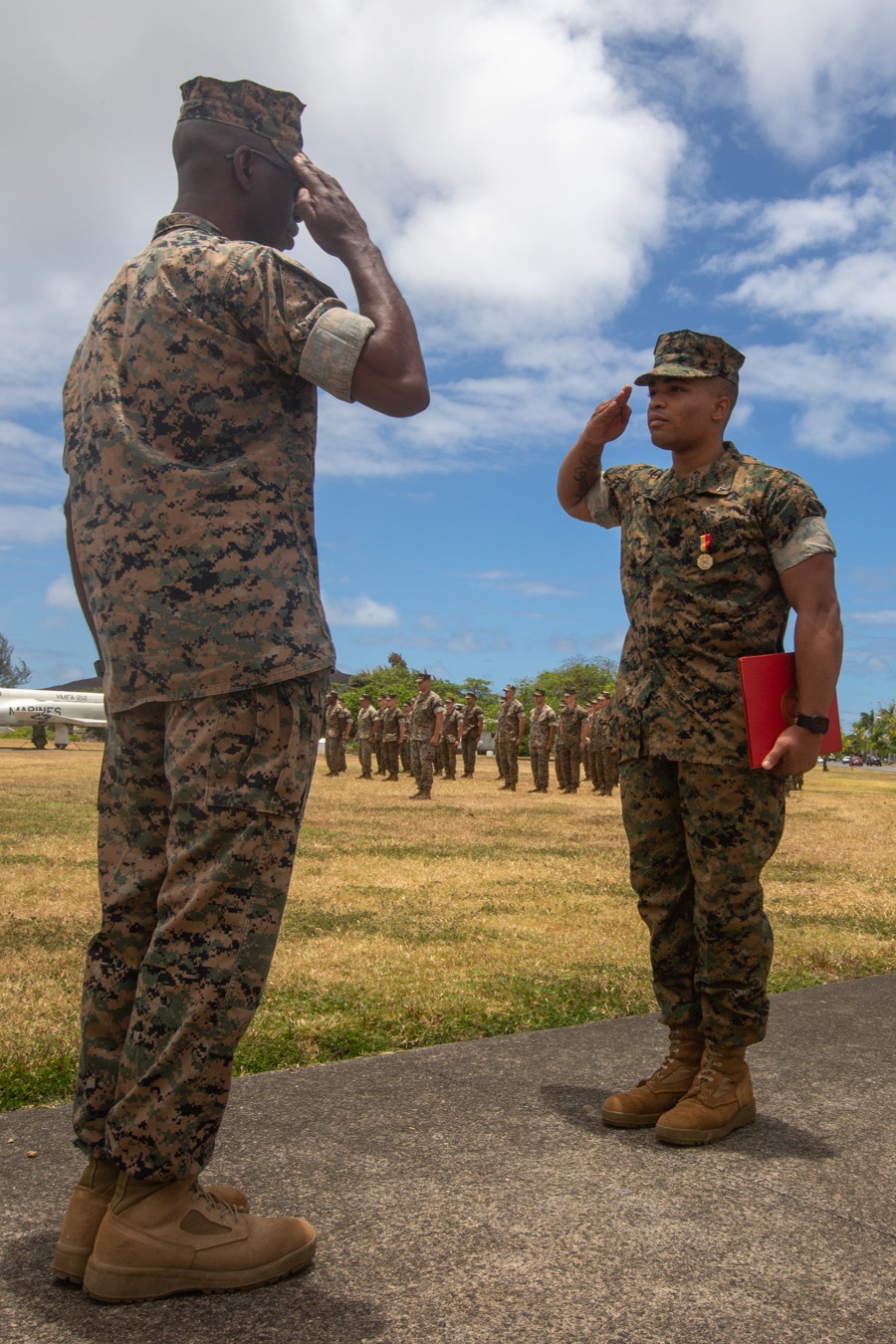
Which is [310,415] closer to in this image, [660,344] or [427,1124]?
[660,344]

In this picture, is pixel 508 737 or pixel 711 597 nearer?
pixel 711 597

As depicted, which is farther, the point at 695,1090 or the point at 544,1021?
the point at 544,1021

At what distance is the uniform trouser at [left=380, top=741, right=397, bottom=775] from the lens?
27359mm

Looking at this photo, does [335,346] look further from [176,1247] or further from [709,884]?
[709,884]

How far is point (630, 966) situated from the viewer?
5422 millimetres

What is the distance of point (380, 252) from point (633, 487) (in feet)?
4.67

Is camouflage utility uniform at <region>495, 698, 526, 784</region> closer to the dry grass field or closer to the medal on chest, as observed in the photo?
the dry grass field

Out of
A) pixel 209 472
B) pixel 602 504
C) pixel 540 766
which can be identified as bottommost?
pixel 540 766

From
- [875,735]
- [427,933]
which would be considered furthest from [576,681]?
[427,933]

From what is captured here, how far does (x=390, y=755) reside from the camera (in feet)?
90.1

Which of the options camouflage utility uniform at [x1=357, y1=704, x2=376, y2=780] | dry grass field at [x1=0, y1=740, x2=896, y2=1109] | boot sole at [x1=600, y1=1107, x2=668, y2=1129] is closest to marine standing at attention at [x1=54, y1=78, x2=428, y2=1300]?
boot sole at [x1=600, y1=1107, x2=668, y2=1129]

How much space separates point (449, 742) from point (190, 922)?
1048 inches

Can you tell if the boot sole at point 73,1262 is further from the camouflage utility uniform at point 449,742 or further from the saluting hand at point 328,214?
the camouflage utility uniform at point 449,742

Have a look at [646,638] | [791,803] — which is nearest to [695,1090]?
[646,638]
